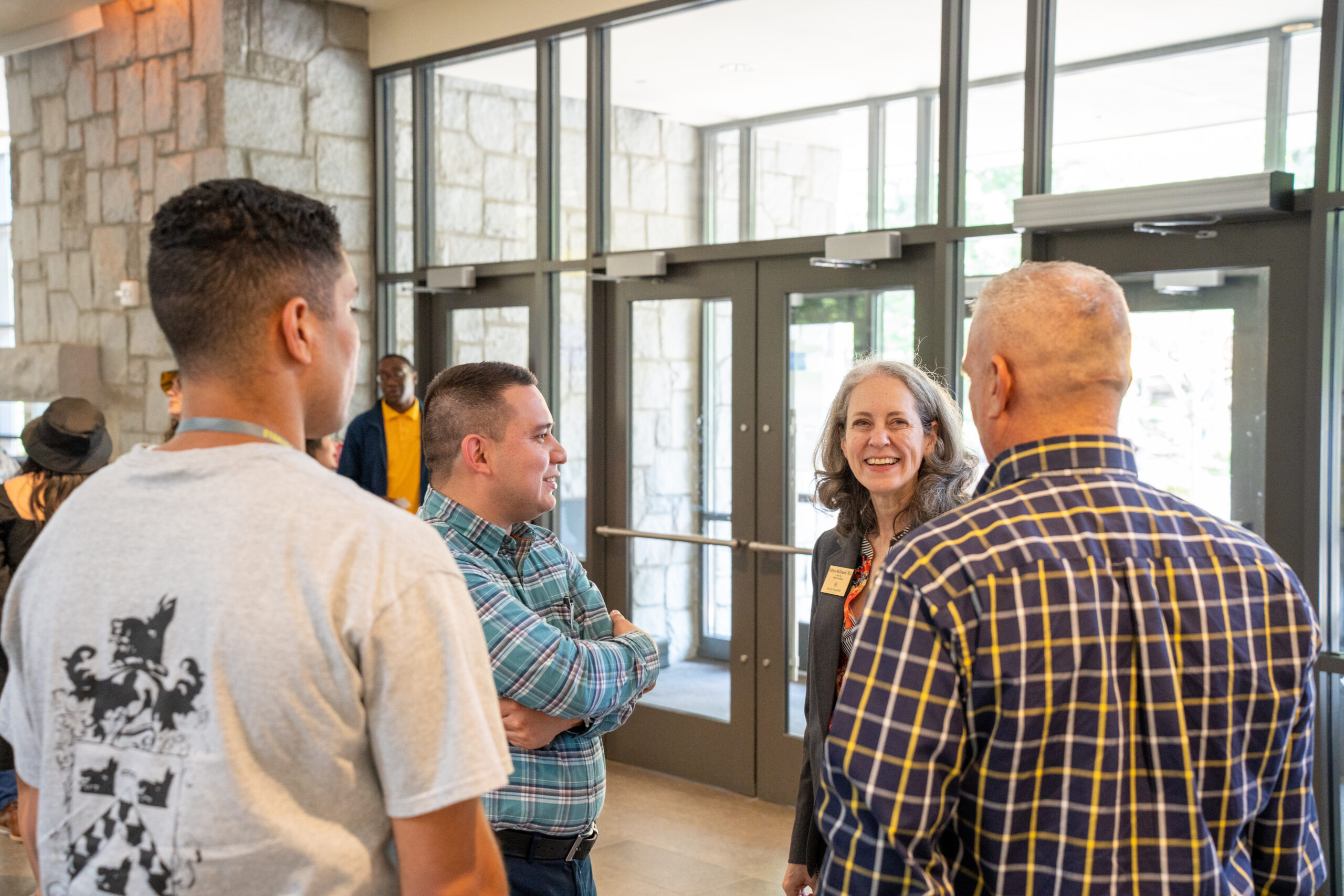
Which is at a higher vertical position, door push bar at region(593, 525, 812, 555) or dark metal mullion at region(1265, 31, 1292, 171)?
dark metal mullion at region(1265, 31, 1292, 171)

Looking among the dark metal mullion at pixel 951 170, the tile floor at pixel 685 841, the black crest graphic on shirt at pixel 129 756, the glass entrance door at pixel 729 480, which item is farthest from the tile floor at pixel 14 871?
the dark metal mullion at pixel 951 170

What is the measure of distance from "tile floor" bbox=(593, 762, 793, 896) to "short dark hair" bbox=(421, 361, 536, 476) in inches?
96.5

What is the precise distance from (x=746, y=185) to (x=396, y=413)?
2.12 metres

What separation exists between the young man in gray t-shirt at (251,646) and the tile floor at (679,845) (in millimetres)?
3028

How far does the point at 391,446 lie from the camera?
19.1ft

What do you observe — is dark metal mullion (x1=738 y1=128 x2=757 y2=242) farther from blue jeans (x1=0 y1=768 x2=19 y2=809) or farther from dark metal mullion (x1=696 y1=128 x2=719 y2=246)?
blue jeans (x1=0 y1=768 x2=19 y2=809)

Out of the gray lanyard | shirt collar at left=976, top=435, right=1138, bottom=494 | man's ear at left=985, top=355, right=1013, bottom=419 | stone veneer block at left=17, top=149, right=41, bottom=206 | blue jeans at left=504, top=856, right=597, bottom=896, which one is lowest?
blue jeans at left=504, top=856, right=597, bottom=896

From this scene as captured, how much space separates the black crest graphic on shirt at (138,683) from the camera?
1065mm

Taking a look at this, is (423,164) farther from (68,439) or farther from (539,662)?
(539,662)

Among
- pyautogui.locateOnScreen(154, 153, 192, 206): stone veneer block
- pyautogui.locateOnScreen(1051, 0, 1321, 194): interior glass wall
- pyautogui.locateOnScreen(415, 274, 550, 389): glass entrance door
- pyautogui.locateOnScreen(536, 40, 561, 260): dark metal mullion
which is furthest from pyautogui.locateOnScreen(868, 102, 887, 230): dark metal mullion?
pyautogui.locateOnScreen(154, 153, 192, 206): stone veneer block

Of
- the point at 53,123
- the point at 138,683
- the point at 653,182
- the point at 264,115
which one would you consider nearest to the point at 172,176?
the point at 264,115

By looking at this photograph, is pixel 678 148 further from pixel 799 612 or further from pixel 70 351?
pixel 70 351

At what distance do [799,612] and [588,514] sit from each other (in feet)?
3.87

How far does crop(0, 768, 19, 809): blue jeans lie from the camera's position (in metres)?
3.62
